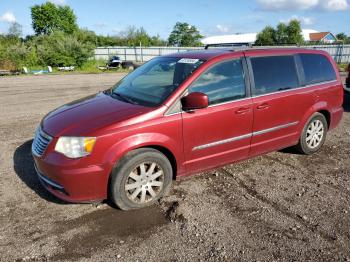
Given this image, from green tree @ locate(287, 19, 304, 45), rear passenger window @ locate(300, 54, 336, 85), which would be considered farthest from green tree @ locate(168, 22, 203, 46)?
rear passenger window @ locate(300, 54, 336, 85)

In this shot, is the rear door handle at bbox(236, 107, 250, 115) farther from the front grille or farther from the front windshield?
the front grille

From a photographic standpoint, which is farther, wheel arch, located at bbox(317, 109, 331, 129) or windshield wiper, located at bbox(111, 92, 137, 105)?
wheel arch, located at bbox(317, 109, 331, 129)

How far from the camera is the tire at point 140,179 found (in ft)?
11.9

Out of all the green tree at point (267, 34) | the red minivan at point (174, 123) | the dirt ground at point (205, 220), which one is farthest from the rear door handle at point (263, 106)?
the green tree at point (267, 34)

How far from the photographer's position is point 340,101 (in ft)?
19.4

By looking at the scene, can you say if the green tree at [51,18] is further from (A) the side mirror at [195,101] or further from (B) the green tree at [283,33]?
Answer: (A) the side mirror at [195,101]

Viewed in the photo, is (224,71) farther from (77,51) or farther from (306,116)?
(77,51)

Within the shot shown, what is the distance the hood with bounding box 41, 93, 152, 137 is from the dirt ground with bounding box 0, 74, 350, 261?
0.97 meters

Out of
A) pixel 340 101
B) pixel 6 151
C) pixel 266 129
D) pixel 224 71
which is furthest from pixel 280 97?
pixel 6 151

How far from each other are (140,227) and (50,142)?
4.51 ft

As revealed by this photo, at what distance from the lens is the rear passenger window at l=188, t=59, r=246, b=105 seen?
4.11 meters

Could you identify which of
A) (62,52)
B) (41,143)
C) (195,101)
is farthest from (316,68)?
(62,52)

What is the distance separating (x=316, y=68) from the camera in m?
5.44

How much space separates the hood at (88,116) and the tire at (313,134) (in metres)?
3.00
